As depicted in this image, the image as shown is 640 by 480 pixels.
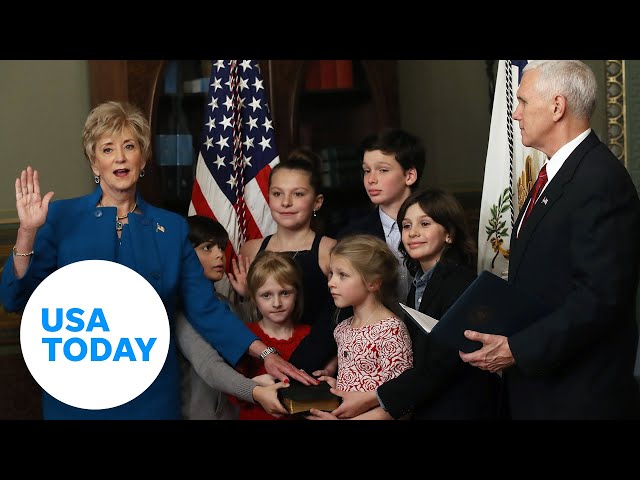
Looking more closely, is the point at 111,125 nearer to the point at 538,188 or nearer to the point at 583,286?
the point at 538,188

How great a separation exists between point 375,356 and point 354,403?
17 cm

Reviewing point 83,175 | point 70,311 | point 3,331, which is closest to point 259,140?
point 83,175

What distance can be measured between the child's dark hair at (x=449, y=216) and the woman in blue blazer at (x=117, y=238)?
720mm

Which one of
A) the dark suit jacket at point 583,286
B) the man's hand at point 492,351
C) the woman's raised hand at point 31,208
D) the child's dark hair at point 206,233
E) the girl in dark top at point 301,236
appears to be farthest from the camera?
the child's dark hair at point 206,233

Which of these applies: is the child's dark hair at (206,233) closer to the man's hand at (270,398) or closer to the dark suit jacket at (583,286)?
the man's hand at (270,398)

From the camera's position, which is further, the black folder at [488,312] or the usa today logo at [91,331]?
the usa today logo at [91,331]

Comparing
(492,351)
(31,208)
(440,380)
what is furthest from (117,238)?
(492,351)

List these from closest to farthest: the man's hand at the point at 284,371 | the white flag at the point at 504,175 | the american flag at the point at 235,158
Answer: the man's hand at the point at 284,371 < the white flag at the point at 504,175 < the american flag at the point at 235,158

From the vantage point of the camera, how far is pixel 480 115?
600 cm

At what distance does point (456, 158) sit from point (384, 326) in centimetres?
318

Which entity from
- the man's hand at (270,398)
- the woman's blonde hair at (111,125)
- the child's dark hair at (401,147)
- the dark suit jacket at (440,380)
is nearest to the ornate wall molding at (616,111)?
the child's dark hair at (401,147)

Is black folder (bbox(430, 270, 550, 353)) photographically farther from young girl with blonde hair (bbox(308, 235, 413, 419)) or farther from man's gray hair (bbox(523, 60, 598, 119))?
man's gray hair (bbox(523, 60, 598, 119))

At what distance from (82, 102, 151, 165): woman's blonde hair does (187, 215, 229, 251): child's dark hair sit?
2.39 ft

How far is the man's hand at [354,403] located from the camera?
295 centimetres
